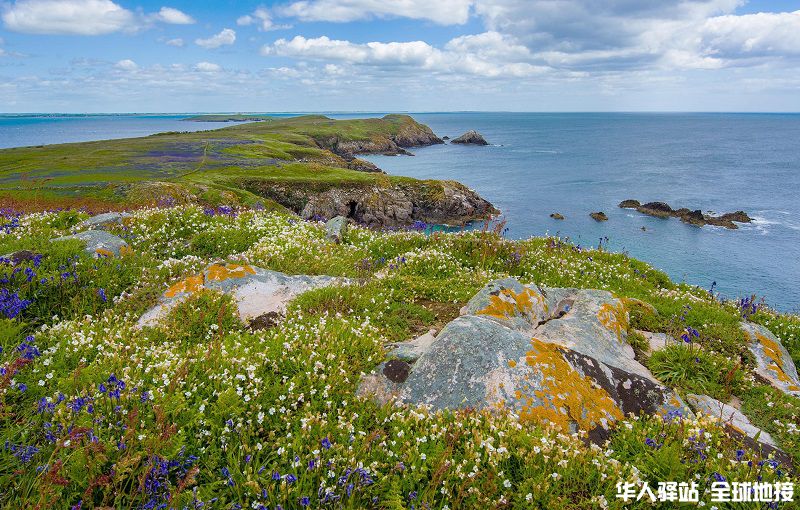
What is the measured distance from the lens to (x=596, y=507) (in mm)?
4859

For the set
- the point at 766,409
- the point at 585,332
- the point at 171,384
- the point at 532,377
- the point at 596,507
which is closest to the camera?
the point at 596,507

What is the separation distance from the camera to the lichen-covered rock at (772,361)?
347 inches

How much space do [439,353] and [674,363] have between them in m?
5.22

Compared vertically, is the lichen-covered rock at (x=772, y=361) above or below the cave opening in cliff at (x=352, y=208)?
above

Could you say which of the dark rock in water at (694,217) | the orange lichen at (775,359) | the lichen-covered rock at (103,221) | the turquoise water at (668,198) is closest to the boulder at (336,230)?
the lichen-covered rock at (103,221)

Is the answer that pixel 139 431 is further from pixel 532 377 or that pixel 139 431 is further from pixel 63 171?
pixel 63 171

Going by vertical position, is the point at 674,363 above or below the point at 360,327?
below

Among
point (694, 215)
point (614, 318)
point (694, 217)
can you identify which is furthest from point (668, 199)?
point (614, 318)

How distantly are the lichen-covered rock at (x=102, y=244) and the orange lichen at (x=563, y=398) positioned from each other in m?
10.3

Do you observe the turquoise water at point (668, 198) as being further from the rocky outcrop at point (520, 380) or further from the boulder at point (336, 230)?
the rocky outcrop at point (520, 380)

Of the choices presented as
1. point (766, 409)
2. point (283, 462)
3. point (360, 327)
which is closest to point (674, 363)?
point (766, 409)

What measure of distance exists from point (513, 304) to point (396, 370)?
3780 millimetres

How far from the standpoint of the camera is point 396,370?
7.20m

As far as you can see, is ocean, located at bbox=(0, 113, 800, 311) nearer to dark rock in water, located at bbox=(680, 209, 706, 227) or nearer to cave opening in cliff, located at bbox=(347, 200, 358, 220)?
dark rock in water, located at bbox=(680, 209, 706, 227)
